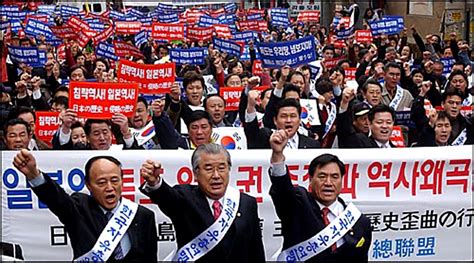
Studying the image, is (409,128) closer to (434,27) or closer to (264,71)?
(264,71)

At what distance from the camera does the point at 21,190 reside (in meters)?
6.09

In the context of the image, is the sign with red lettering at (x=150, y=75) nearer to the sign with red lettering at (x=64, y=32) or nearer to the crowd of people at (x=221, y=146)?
the crowd of people at (x=221, y=146)

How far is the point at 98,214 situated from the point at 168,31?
1098 cm

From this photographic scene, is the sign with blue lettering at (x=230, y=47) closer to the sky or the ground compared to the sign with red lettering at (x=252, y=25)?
closer to the ground

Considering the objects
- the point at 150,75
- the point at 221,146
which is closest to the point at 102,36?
the point at 150,75

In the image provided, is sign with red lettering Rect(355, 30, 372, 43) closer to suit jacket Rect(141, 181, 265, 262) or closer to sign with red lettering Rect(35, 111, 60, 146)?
sign with red lettering Rect(35, 111, 60, 146)

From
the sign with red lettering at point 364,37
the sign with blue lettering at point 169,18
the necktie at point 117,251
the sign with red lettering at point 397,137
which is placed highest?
the sign with blue lettering at point 169,18

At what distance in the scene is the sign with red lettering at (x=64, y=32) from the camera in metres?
16.1

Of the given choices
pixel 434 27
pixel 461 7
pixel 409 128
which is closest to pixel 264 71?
pixel 409 128

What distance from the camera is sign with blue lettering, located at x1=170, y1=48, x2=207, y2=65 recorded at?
1256cm

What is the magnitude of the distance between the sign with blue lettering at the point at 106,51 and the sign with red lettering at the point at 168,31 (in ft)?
5.94

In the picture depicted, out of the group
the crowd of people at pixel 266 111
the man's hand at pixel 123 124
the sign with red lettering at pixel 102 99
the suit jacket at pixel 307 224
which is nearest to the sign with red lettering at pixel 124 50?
the crowd of people at pixel 266 111

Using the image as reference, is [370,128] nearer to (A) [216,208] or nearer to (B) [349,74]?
(A) [216,208]

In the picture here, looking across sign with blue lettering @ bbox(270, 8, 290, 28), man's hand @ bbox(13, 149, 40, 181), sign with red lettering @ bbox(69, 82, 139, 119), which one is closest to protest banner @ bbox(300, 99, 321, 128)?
sign with red lettering @ bbox(69, 82, 139, 119)
